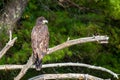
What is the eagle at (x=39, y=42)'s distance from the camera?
6.59 m

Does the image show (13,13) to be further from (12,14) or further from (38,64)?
(38,64)

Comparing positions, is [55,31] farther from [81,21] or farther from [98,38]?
[98,38]

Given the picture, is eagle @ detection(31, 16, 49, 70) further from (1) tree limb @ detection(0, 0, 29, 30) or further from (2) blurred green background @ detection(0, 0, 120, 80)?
(1) tree limb @ detection(0, 0, 29, 30)

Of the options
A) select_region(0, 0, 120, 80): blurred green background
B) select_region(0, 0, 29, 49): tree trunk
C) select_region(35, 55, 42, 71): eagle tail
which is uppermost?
select_region(35, 55, 42, 71): eagle tail

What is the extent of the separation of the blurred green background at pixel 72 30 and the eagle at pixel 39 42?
90 centimetres

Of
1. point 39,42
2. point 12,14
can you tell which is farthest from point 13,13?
point 39,42

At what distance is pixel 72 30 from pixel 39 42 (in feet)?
6.16

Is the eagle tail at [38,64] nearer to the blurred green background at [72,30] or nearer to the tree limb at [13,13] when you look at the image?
the blurred green background at [72,30]

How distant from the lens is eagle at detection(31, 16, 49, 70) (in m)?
6.59

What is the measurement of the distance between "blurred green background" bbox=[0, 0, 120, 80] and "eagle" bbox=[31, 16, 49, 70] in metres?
0.90

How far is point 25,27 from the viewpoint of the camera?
8.73 meters

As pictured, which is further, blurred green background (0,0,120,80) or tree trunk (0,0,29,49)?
tree trunk (0,0,29,49)

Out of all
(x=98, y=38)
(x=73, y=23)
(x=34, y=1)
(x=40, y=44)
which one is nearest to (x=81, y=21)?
(x=73, y=23)

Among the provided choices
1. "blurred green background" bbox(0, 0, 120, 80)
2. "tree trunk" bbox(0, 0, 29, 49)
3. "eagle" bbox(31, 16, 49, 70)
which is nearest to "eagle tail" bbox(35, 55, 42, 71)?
"eagle" bbox(31, 16, 49, 70)
